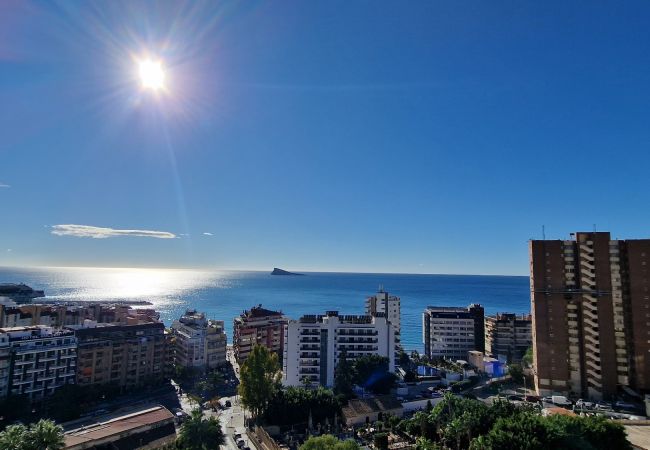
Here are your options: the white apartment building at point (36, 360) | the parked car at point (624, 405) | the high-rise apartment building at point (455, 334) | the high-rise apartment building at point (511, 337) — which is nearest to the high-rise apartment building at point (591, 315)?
the parked car at point (624, 405)

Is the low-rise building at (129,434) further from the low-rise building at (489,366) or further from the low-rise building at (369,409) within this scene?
the low-rise building at (489,366)

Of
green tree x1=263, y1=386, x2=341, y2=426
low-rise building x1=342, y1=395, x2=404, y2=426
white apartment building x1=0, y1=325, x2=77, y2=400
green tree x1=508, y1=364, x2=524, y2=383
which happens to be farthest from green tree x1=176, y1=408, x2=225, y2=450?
green tree x1=508, y1=364, x2=524, y2=383

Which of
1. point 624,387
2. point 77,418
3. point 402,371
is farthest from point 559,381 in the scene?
point 77,418

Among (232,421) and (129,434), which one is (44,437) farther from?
(232,421)

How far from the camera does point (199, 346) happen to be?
78625mm

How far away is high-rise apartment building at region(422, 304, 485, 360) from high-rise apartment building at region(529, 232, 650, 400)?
3548 cm

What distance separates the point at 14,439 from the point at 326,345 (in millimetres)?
47089

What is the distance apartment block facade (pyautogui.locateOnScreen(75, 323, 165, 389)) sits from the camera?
62.7m

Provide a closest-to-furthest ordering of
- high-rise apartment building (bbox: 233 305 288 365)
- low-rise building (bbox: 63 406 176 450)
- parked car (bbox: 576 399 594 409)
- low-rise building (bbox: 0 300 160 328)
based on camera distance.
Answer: low-rise building (bbox: 63 406 176 450) < parked car (bbox: 576 399 594 409) < low-rise building (bbox: 0 300 160 328) < high-rise apartment building (bbox: 233 305 288 365)

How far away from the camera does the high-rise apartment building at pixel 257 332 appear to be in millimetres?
83994

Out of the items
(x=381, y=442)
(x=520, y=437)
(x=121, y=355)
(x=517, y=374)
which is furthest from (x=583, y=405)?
(x=121, y=355)

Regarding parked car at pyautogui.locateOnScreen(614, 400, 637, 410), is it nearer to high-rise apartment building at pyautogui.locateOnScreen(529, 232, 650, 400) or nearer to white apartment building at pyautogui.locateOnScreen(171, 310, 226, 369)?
high-rise apartment building at pyautogui.locateOnScreen(529, 232, 650, 400)

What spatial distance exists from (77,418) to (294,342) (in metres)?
32.8

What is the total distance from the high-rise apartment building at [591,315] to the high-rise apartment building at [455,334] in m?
35.5
